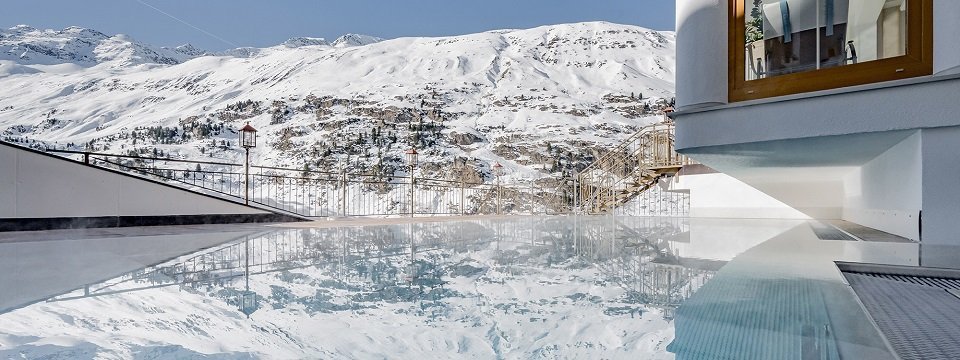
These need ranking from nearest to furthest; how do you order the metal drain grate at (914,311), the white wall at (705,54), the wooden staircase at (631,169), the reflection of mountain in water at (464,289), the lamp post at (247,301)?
the metal drain grate at (914,311) → the reflection of mountain in water at (464,289) → the lamp post at (247,301) → the white wall at (705,54) → the wooden staircase at (631,169)

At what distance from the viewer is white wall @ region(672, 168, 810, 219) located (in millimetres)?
8258

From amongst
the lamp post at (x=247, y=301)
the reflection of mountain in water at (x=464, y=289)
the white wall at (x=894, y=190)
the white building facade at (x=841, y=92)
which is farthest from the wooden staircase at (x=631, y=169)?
the lamp post at (x=247, y=301)

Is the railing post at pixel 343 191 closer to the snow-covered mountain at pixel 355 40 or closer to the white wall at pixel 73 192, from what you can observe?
the white wall at pixel 73 192

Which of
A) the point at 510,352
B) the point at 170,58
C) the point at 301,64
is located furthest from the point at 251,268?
the point at 170,58

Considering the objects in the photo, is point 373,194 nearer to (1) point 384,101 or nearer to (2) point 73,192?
(2) point 73,192

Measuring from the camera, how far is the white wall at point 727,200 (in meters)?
8.26

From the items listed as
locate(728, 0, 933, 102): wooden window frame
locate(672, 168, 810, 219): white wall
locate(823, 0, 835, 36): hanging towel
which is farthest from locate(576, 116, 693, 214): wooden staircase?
locate(823, 0, 835, 36): hanging towel

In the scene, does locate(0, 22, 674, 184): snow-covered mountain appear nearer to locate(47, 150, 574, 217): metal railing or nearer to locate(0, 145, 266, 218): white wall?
locate(47, 150, 574, 217): metal railing

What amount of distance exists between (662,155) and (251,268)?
829 cm

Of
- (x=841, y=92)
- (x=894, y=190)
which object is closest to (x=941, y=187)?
(x=841, y=92)

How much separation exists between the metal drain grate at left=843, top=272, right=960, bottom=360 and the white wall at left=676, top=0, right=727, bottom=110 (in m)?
2.05

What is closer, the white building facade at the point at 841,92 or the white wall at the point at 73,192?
the white building facade at the point at 841,92

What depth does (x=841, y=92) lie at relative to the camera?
321 cm

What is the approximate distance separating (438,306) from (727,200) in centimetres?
835
